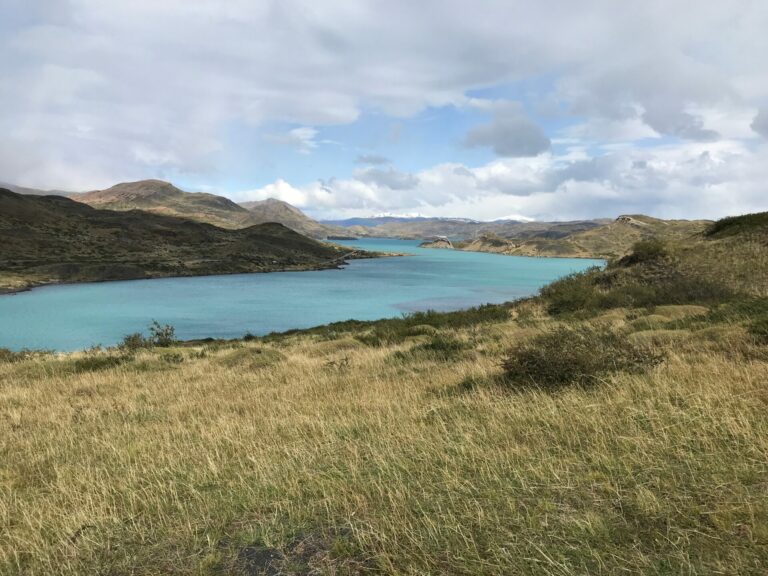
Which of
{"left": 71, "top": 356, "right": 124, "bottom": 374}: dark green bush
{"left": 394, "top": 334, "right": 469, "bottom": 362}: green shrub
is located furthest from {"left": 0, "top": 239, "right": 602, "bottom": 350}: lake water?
{"left": 394, "top": 334, "right": 469, "bottom": 362}: green shrub

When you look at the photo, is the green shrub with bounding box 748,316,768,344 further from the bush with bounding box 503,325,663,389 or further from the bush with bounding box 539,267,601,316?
the bush with bounding box 539,267,601,316

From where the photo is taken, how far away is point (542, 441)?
5.48 metres

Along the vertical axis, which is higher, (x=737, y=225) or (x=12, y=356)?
(x=737, y=225)

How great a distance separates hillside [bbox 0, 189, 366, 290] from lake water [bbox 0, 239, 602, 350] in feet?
31.5

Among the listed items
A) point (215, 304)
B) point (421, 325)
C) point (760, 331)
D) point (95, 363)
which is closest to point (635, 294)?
point (421, 325)

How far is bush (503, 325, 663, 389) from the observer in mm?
8703

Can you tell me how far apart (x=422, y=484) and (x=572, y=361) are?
5.58 metres

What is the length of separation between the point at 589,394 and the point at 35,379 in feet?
63.2

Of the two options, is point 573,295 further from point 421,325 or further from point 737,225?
point 737,225

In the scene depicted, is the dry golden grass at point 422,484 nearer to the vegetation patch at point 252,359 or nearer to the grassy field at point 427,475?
the grassy field at point 427,475

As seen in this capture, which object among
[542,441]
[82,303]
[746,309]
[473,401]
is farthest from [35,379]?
[82,303]

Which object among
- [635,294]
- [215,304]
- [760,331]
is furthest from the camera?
[215,304]

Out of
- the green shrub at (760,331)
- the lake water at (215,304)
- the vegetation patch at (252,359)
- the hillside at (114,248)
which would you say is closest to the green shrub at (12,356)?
the vegetation patch at (252,359)

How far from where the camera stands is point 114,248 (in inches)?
5753
